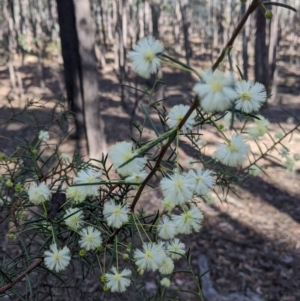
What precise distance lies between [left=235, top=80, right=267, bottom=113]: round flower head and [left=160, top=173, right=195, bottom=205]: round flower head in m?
0.21

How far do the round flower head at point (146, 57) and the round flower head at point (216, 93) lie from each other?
0.47 feet

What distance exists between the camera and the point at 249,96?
Answer: 877 mm

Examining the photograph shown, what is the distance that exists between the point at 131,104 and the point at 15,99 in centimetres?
422

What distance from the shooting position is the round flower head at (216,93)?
2.09 feet

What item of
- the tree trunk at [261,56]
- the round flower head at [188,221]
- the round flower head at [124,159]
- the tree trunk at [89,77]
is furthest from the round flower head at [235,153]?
the tree trunk at [261,56]

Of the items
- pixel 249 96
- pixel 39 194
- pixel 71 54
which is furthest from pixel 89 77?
pixel 249 96

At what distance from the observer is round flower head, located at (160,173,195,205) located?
2.75 ft

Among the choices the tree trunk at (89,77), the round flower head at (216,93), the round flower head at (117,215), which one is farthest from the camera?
the tree trunk at (89,77)

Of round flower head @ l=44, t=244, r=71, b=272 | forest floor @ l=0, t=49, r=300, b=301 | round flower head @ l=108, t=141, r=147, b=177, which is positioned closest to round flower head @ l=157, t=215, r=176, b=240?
round flower head @ l=44, t=244, r=71, b=272

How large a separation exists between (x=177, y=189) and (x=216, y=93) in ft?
0.91

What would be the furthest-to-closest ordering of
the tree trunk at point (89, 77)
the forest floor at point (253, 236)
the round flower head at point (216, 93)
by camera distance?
the tree trunk at point (89, 77)
the forest floor at point (253, 236)
the round flower head at point (216, 93)

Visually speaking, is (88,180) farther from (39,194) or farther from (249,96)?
(249,96)

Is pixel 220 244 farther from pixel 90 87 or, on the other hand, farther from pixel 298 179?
pixel 90 87

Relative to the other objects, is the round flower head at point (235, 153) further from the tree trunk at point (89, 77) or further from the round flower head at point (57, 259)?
the tree trunk at point (89, 77)
